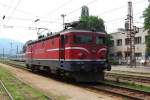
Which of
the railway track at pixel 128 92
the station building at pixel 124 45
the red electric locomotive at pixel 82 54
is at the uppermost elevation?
→ the station building at pixel 124 45

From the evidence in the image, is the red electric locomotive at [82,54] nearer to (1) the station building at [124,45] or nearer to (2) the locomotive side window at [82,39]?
(2) the locomotive side window at [82,39]

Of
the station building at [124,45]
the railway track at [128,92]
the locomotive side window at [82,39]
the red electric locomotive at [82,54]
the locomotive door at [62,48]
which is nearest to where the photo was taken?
the railway track at [128,92]

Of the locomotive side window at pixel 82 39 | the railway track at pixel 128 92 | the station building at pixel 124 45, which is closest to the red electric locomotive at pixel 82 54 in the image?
the locomotive side window at pixel 82 39

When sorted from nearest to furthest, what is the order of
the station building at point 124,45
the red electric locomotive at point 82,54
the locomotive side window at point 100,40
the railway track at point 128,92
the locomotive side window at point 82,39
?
the railway track at point 128,92, the red electric locomotive at point 82,54, the locomotive side window at point 82,39, the locomotive side window at point 100,40, the station building at point 124,45

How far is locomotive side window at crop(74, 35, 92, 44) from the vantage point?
21734 millimetres

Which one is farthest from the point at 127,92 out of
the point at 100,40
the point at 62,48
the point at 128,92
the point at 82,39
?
the point at 62,48

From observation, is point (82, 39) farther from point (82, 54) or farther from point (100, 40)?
point (100, 40)

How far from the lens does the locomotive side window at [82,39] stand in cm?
2173

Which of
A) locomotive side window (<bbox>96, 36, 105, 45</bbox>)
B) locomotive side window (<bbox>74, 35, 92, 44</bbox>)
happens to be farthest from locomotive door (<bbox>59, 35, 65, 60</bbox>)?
locomotive side window (<bbox>96, 36, 105, 45</bbox>)

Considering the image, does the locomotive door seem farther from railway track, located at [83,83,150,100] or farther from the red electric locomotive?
railway track, located at [83,83,150,100]

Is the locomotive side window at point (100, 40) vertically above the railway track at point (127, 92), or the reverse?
the locomotive side window at point (100, 40)

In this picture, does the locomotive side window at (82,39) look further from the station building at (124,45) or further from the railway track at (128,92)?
the station building at (124,45)

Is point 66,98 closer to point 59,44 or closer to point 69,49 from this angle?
point 69,49

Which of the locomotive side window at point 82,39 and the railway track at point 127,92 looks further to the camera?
the locomotive side window at point 82,39
